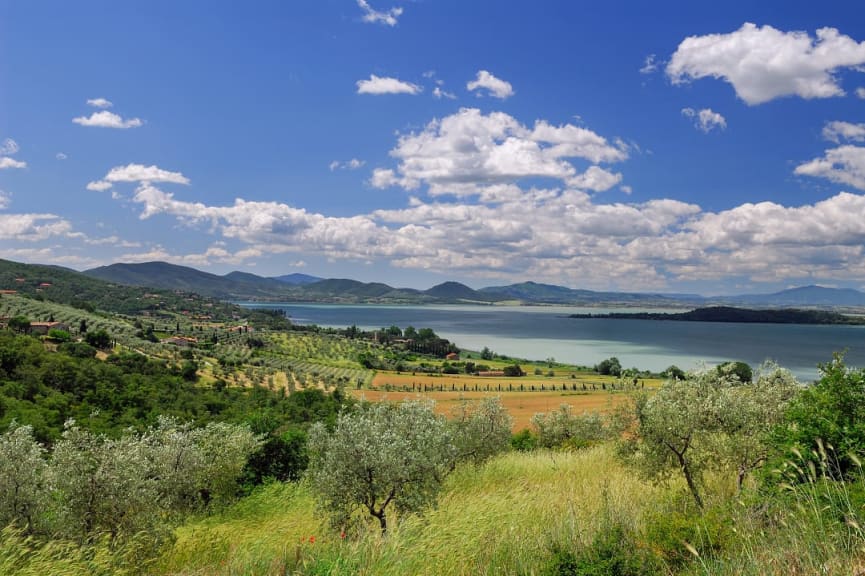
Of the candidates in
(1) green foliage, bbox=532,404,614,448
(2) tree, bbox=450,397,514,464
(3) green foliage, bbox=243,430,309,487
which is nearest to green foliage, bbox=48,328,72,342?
(3) green foliage, bbox=243,430,309,487

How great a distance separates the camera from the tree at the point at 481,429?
28562 millimetres

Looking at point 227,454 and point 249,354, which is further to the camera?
point 249,354

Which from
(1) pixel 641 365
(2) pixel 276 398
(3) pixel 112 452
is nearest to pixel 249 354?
(2) pixel 276 398

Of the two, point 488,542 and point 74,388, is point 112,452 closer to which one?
point 488,542

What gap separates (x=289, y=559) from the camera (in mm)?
7004

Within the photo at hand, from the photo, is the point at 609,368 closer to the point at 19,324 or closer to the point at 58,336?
the point at 58,336

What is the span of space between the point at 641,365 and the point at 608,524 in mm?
149867

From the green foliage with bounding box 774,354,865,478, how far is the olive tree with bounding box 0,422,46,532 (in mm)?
17010

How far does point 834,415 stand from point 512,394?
A: 8305cm

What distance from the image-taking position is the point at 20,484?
36.8 ft

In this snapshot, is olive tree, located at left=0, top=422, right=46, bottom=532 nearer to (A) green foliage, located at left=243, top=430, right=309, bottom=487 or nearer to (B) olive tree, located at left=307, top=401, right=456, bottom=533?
(B) olive tree, located at left=307, top=401, right=456, bottom=533

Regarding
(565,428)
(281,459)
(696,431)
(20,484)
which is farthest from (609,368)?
(20,484)

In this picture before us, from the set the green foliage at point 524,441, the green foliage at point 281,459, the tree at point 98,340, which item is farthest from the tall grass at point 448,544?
the tree at point 98,340

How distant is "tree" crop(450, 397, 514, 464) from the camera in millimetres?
28562
